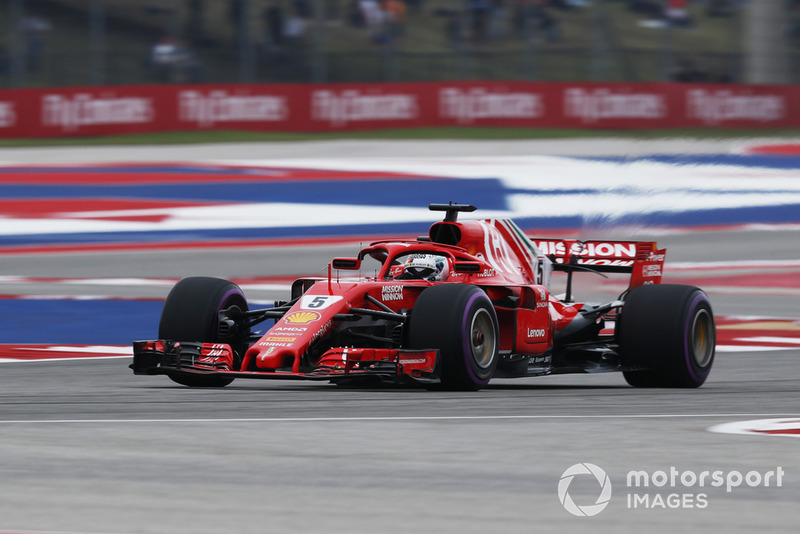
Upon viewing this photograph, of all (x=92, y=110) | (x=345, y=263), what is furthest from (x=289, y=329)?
(x=92, y=110)

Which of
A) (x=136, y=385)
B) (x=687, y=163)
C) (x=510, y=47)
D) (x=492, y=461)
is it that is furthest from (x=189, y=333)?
(x=510, y=47)

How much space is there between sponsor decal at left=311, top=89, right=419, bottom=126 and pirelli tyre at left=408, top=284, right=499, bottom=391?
1981 cm

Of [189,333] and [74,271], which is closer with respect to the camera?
[189,333]

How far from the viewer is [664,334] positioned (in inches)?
411

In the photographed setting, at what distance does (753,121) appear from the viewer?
30.0m

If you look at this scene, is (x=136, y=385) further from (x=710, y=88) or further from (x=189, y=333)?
(x=710, y=88)

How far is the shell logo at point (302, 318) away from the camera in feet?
31.3

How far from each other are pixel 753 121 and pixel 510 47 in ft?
17.9

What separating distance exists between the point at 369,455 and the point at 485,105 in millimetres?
23146

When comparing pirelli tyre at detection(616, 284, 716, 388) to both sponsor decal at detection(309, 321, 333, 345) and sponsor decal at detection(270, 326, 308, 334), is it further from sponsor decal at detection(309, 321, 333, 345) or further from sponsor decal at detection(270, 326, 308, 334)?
sponsor decal at detection(270, 326, 308, 334)

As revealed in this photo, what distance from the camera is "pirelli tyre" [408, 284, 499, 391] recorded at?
359 inches

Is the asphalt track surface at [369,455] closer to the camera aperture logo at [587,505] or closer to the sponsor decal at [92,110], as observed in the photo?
→ the camera aperture logo at [587,505]

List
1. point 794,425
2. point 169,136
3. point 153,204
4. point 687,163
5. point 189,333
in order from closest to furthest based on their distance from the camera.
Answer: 1. point 794,425
2. point 189,333
3. point 153,204
4. point 687,163
5. point 169,136

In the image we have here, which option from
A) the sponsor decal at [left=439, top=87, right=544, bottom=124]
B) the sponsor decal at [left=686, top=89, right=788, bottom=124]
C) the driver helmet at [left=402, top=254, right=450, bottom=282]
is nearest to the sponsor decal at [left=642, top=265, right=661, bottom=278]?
the driver helmet at [left=402, top=254, right=450, bottom=282]
